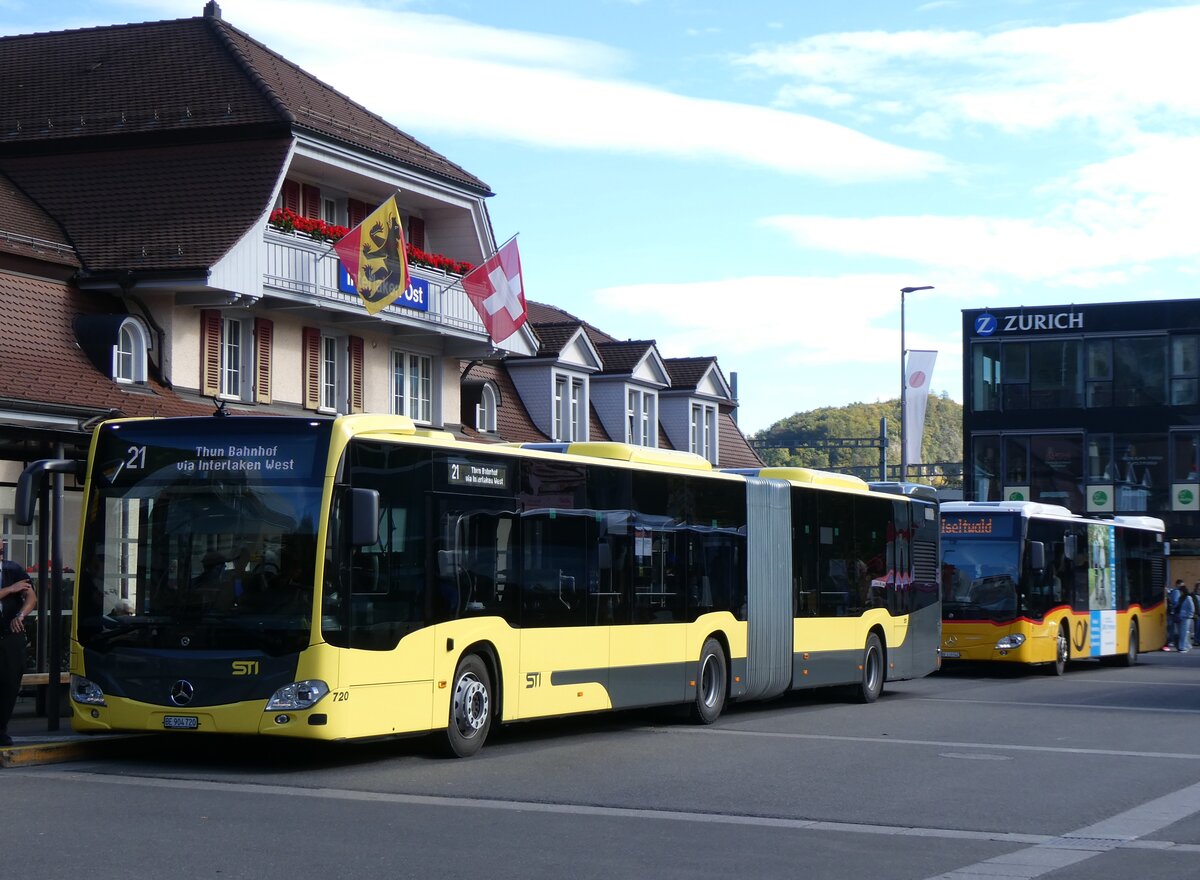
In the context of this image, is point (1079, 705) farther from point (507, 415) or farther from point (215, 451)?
point (507, 415)

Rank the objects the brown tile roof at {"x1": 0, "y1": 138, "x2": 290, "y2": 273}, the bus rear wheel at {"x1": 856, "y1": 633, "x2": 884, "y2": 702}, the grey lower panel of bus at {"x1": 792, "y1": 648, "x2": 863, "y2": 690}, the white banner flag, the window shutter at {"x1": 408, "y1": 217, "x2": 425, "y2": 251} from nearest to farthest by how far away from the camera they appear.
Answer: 1. the grey lower panel of bus at {"x1": 792, "y1": 648, "x2": 863, "y2": 690}
2. the bus rear wheel at {"x1": 856, "y1": 633, "x2": 884, "y2": 702}
3. the brown tile roof at {"x1": 0, "y1": 138, "x2": 290, "y2": 273}
4. the window shutter at {"x1": 408, "y1": 217, "x2": 425, "y2": 251}
5. the white banner flag

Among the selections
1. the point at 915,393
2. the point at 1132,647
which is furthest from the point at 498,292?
the point at 915,393

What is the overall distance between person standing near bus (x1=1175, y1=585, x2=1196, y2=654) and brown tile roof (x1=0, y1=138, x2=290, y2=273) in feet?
81.8

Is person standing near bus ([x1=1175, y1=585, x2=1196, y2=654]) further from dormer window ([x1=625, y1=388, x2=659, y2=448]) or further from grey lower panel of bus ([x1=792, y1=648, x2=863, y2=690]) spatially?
grey lower panel of bus ([x1=792, y1=648, x2=863, y2=690])

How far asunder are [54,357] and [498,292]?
10596 millimetres

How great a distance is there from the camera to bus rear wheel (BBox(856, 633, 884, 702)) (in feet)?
80.4

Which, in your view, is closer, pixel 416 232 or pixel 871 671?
pixel 871 671

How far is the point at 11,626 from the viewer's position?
14.7m

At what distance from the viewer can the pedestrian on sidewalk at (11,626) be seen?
1464 cm

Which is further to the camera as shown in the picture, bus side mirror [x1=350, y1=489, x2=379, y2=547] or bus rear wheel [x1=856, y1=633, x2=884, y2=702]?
bus rear wheel [x1=856, y1=633, x2=884, y2=702]

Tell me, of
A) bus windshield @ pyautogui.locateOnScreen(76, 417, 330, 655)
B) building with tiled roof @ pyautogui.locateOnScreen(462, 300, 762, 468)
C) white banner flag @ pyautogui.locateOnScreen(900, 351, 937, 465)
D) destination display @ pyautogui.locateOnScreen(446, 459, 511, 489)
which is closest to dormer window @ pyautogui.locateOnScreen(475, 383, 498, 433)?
building with tiled roof @ pyautogui.locateOnScreen(462, 300, 762, 468)

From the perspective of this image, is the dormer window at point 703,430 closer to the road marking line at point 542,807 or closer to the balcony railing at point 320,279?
the balcony railing at point 320,279

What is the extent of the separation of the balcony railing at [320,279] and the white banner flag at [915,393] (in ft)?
66.3

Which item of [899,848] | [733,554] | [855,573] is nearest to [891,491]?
[855,573]
